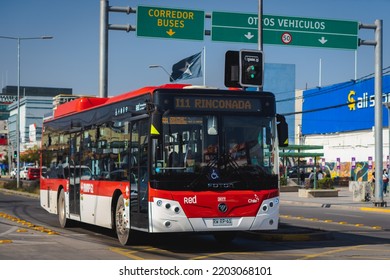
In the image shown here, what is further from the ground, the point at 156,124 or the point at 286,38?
the point at 286,38

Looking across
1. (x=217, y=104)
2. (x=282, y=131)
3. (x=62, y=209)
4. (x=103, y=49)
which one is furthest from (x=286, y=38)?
(x=217, y=104)

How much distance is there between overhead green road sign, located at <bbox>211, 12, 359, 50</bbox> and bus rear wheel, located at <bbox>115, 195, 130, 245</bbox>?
1305 centimetres

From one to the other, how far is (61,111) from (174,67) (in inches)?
567

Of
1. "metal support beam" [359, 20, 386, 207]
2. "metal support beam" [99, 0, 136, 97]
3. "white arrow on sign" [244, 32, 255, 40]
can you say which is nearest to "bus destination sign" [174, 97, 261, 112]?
"metal support beam" [99, 0, 136, 97]

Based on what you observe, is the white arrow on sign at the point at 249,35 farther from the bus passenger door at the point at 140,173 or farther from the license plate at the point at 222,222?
the license plate at the point at 222,222

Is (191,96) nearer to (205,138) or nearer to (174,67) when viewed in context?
(205,138)

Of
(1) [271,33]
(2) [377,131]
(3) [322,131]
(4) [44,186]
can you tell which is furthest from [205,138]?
(3) [322,131]

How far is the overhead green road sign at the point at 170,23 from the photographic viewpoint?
25.8m

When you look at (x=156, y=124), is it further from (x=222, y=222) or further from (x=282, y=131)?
(x=282, y=131)

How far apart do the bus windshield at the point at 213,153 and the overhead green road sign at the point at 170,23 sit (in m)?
12.2

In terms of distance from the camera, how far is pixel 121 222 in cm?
1544

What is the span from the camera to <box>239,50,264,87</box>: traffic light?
62.3 ft

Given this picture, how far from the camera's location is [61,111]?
21500 mm

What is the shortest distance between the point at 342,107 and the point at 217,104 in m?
55.7
